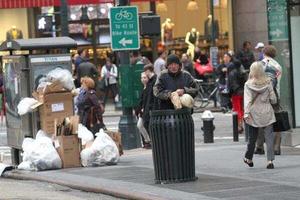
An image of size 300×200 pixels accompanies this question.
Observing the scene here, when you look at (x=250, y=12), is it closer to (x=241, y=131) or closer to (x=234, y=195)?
Result: (x=241, y=131)

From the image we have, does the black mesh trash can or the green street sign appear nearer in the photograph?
the black mesh trash can

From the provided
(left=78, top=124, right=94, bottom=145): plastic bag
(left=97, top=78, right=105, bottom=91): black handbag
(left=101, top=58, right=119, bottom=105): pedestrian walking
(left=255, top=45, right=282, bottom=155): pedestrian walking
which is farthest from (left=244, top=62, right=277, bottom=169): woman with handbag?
(left=97, top=78, right=105, bottom=91): black handbag

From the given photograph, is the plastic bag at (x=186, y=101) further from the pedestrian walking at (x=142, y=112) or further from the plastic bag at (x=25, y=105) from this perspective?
the pedestrian walking at (x=142, y=112)

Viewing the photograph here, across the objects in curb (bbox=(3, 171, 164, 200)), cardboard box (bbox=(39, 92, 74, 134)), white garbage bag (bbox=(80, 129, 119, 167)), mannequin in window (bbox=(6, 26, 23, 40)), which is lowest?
curb (bbox=(3, 171, 164, 200))

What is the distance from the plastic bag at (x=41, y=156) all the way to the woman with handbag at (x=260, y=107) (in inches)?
133

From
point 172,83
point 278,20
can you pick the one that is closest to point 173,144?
point 172,83

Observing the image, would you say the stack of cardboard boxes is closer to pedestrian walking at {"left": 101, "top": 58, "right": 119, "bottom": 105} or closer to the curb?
the curb

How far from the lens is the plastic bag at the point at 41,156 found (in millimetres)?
14172

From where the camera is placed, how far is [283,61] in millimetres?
16500

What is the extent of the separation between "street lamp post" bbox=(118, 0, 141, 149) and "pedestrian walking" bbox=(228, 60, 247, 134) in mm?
2986

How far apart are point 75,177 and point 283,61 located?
544 cm

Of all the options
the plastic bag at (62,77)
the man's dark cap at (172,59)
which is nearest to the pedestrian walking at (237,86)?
the plastic bag at (62,77)

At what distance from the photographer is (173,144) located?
37.9 feet

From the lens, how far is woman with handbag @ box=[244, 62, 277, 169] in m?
12.8
